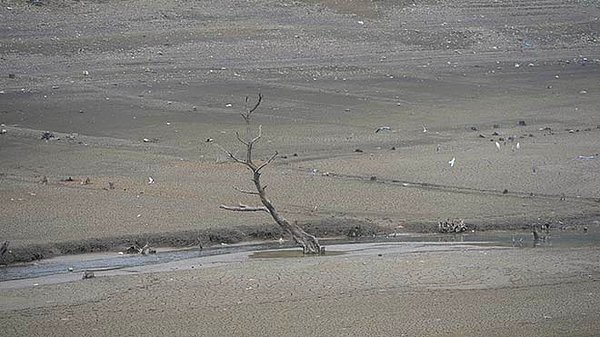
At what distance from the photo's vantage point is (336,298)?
1239 cm

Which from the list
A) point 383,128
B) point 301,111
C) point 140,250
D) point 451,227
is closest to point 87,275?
point 140,250

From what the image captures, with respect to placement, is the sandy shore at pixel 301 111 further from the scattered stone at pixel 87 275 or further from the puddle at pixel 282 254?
the scattered stone at pixel 87 275

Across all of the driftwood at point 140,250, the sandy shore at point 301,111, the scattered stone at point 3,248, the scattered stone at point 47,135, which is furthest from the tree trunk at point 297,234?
the scattered stone at point 47,135

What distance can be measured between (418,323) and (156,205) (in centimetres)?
557

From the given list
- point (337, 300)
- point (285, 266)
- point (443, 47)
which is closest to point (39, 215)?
point (285, 266)

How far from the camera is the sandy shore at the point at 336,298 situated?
11461 mm

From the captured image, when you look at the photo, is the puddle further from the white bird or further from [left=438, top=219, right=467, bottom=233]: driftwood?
the white bird

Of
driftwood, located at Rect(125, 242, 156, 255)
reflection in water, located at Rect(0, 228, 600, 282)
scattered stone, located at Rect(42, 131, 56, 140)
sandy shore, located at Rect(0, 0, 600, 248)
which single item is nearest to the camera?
reflection in water, located at Rect(0, 228, 600, 282)

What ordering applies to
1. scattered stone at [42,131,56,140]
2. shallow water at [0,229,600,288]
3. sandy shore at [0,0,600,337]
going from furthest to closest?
scattered stone at [42,131,56,140]
shallow water at [0,229,600,288]
sandy shore at [0,0,600,337]

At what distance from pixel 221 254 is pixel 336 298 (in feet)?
8.62

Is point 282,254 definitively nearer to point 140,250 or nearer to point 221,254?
point 221,254

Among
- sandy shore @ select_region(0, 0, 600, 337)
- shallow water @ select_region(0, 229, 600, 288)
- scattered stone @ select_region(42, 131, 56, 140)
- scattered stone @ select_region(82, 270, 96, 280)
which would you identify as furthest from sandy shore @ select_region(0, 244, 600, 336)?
scattered stone @ select_region(42, 131, 56, 140)

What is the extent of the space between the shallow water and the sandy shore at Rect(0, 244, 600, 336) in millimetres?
353

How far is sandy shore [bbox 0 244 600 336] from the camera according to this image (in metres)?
11.5
